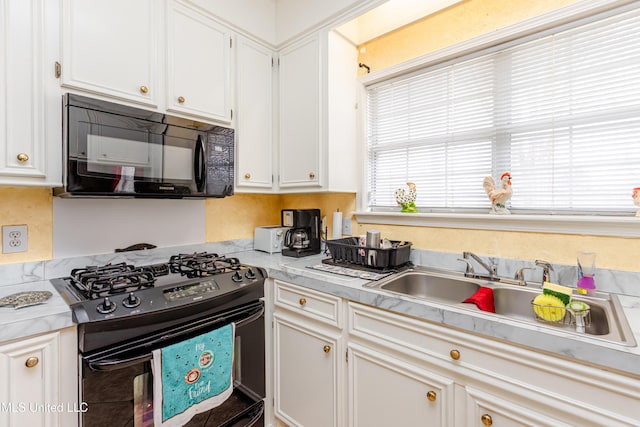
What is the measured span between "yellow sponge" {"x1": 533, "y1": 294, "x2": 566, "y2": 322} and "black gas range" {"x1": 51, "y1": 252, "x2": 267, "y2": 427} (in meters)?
1.21

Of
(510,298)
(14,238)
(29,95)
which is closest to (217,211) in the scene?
Result: (14,238)

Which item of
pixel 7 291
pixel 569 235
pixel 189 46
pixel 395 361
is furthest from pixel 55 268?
pixel 569 235

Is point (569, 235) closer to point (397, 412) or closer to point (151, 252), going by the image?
point (397, 412)

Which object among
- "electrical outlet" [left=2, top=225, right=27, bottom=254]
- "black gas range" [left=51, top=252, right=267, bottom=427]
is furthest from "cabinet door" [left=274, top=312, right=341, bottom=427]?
"electrical outlet" [left=2, top=225, right=27, bottom=254]

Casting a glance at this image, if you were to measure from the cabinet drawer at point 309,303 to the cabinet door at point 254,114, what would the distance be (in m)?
0.76

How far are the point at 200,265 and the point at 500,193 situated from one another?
1.57 meters

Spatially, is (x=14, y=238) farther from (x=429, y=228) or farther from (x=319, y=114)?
(x=429, y=228)

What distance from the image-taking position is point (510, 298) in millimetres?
1305

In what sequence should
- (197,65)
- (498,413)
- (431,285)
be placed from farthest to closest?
(197,65) < (431,285) < (498,413)

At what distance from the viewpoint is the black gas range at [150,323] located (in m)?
1.04

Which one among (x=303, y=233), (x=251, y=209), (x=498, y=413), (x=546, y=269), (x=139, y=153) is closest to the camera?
(x=498, y=413)

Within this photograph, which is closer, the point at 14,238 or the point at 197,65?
the point at 14,238

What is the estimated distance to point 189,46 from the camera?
165 centimetres

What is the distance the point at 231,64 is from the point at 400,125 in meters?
1.13
